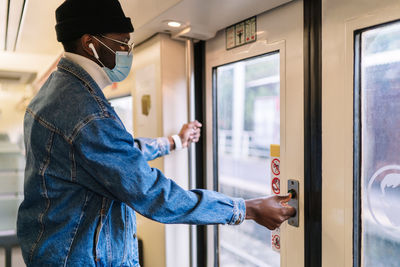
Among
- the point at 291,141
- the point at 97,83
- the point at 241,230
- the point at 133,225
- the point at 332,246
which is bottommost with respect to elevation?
the point at 241,230

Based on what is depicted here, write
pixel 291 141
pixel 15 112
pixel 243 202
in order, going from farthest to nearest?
1. pixel 15 112
2. pixel 291 141
3. pixel 243 202

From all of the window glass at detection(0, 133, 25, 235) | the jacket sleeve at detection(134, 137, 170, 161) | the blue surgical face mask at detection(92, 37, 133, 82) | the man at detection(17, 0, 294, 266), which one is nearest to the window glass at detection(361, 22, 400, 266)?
the man at detection(17, 0, 294, 266)

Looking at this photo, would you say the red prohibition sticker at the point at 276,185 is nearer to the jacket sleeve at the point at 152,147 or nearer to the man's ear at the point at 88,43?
the jacket sleeve at the point at 152,147

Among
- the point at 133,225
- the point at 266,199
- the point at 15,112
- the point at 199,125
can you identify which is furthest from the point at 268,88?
the point at 15,112

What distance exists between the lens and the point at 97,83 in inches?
40.9

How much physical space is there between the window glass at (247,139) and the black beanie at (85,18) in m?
0.79

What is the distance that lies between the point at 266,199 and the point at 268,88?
66 centimetres

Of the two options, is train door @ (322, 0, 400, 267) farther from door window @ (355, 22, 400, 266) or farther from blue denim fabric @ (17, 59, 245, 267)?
blue denim fabric @ (17, 59, 245, 267)

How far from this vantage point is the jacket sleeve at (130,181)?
2.80 ft

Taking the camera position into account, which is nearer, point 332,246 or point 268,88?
point 332,246

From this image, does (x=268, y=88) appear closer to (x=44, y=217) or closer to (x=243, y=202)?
(x=243, y=202)

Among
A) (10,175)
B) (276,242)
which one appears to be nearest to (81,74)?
(276,242)

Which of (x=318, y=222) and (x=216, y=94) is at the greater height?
(x=216, y=94)

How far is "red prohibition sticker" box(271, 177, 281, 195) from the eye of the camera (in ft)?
4.61
